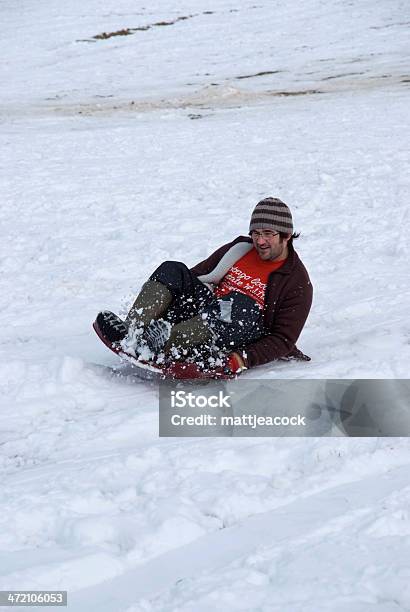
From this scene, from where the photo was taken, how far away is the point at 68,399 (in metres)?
4.81

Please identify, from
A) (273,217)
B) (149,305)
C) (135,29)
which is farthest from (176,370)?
(135,29)

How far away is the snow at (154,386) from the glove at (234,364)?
353 mm

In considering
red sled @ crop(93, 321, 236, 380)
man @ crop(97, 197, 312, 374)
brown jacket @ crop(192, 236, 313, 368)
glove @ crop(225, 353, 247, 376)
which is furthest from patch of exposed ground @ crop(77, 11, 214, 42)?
glove @ crop(225, 353, 247, 376)

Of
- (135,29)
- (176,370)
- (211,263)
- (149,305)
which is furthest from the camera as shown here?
(135,29)

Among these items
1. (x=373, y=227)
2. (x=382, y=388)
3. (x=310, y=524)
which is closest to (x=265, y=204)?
(x=382, y=388)

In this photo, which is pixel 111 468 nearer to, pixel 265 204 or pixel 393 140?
pixel 265 204

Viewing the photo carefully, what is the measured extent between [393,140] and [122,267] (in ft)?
21.8

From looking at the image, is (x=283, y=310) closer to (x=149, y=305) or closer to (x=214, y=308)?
(x=214, y=308)

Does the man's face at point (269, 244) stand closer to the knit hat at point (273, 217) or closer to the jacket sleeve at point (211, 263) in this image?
the knit hat at point (273, 217)

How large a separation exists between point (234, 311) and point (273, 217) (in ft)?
2.26

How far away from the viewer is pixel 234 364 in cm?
479

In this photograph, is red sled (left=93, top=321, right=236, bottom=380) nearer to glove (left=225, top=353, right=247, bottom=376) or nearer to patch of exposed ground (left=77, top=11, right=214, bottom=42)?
glove (left=225, top=353, right=247, bottom=376)

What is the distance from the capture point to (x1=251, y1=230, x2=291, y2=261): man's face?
16.4 feet

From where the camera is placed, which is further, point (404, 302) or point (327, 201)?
point (327, 201)
